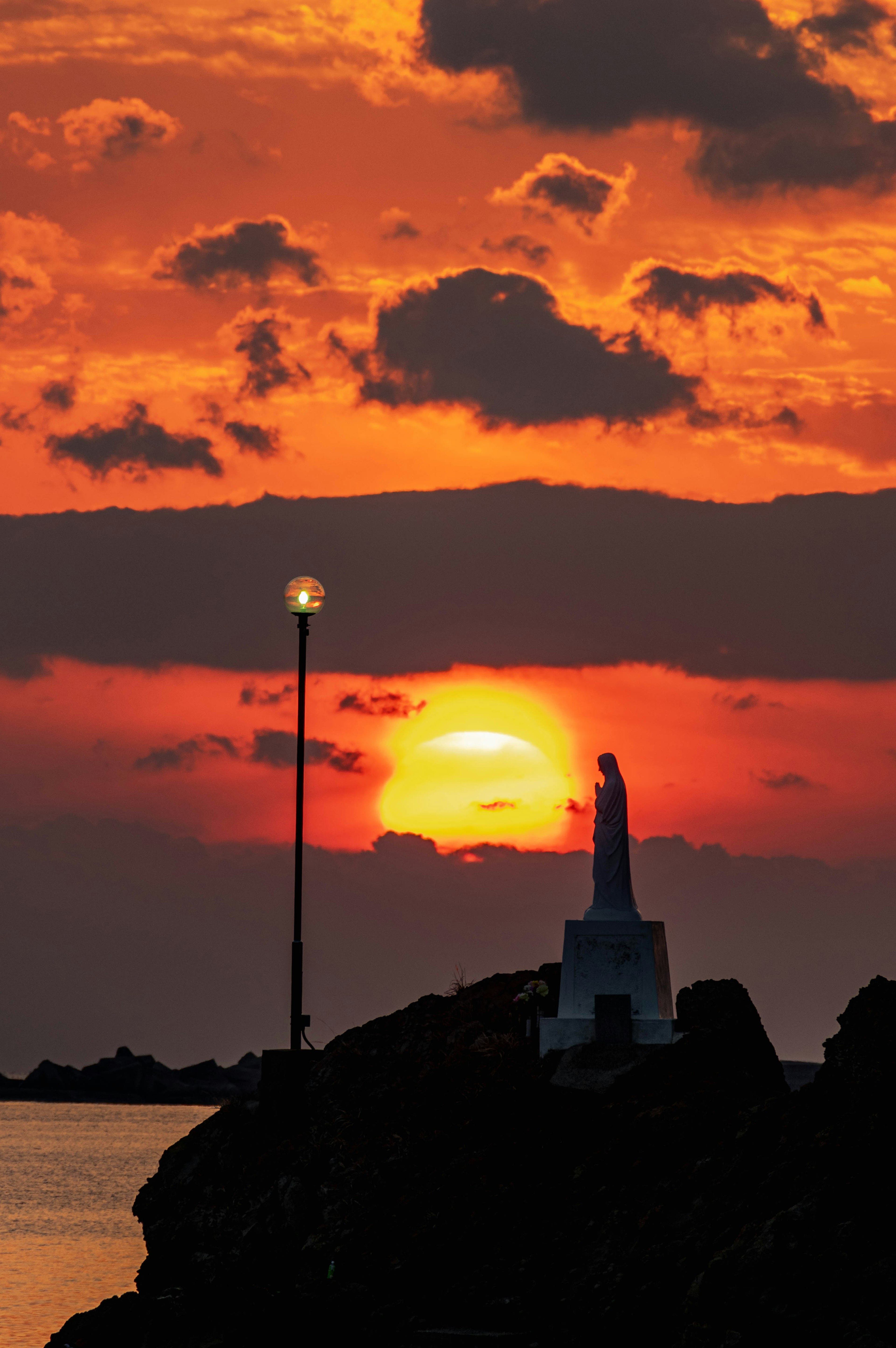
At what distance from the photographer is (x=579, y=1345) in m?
21.6

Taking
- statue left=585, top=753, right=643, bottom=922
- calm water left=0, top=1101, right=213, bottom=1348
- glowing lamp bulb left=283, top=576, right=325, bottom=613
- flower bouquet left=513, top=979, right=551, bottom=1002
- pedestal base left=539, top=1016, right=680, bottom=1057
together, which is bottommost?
calm water left=0, top=1101, right=213, bottom=1348

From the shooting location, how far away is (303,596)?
28297mm

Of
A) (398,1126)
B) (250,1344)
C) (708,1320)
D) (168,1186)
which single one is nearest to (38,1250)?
(168,1186)

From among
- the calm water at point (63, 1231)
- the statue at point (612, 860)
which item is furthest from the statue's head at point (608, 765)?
the calm water at point (63, 1231)

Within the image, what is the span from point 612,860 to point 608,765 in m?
2.07

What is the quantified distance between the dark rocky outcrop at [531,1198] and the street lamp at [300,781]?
2.84 m

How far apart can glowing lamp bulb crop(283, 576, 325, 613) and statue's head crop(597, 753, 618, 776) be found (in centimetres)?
648

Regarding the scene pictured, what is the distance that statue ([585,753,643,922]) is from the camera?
29.6 m

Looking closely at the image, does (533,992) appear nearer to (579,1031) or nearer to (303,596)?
(579,1031)

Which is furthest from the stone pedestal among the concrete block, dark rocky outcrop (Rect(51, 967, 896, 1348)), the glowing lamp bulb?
the glowing lamp bulb

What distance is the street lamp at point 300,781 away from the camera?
27.5m

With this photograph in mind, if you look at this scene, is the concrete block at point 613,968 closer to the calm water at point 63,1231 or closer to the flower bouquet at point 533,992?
the flower bouquet at point 533,992

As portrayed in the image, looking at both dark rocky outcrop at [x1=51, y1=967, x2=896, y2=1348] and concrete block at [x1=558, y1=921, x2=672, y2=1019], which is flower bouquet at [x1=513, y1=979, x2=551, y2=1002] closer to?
concrete block at [x1=558, y1=921, x2=672, y2=1019]

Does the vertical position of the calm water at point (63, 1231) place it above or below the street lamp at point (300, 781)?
below
